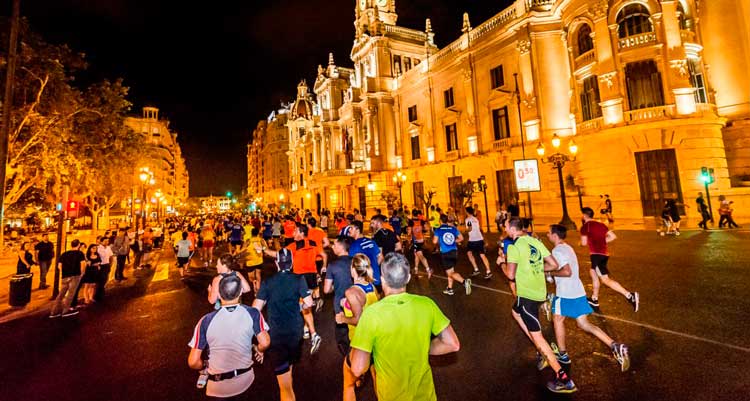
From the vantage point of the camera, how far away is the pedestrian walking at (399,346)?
86.4 inches

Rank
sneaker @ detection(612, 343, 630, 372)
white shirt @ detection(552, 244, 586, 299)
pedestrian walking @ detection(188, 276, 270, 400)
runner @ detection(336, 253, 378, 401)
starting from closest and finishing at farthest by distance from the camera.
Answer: pedestrian walking @ detection(188, 276, 270, 400) → runner @ detection(336, 253, 378, 401) → sneaker @ detection(612, 343, 630, 372) → white shirt @ detection(552, 244, 586, 299)

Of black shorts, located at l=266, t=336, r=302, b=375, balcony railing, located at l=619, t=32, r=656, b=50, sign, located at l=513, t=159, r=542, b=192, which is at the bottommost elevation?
black shorts, located at l=266, t=336, r=302, b=375

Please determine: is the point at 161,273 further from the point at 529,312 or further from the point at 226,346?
the point at 529,312

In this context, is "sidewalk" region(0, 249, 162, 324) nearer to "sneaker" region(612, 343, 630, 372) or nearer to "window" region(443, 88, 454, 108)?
"sneaker" region(612, 343, 630, 372)

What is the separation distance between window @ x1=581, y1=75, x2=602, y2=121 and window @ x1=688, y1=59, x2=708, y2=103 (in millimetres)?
4611

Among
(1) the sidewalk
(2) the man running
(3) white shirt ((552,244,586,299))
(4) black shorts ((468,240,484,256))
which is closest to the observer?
(2) the man running

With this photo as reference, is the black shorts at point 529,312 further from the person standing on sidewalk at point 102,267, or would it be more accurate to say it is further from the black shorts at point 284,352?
the person standing on sidewalk at point 102,267

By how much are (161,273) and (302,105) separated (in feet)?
193

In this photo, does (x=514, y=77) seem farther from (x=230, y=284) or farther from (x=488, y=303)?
(x=230, y=284)

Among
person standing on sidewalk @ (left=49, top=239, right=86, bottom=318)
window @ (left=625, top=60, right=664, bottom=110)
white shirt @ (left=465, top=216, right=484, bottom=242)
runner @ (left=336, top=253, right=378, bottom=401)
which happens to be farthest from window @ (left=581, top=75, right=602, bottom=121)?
person standing on sidewalk @ (left=49, top=239, right=86, bottom=318)

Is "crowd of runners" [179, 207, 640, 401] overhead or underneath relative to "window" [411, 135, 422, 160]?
underneath

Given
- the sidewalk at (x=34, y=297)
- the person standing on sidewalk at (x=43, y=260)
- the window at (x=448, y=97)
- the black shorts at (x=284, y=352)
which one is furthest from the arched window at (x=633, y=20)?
the person standing on sidewalk at (x=43, y=260)

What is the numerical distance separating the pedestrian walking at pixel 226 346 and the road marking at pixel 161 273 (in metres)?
12.0

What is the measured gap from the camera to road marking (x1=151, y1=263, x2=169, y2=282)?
1275cm
